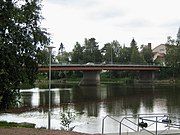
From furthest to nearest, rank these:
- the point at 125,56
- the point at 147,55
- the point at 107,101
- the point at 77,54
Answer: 1. the point at 77,54
2. the point at 125,56
3. the point at 147,55
4. the point at 107,101

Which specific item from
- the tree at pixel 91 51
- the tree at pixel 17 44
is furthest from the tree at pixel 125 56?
the tree at pixel 17 44

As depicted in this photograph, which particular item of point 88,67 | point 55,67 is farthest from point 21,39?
point 88,67

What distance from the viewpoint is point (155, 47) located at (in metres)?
196

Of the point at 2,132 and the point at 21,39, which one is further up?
the point at 21,39

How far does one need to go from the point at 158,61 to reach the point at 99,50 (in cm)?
2484

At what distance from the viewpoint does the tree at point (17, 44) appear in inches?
858

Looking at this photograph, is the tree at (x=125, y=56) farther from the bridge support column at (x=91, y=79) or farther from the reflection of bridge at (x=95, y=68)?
the bridge support column at (x=91, y=79)

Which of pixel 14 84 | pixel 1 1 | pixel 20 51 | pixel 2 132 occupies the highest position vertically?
pixel 1 1

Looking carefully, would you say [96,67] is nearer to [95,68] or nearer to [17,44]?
[95,68]

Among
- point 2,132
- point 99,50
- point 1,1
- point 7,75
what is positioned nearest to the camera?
point 2,132

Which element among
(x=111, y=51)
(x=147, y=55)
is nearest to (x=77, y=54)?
(x=111, y=51)

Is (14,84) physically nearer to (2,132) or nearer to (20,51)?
(20,51)

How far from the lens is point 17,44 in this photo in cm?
2330

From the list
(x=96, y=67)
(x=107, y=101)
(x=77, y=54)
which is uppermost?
(x=77, y=54)
